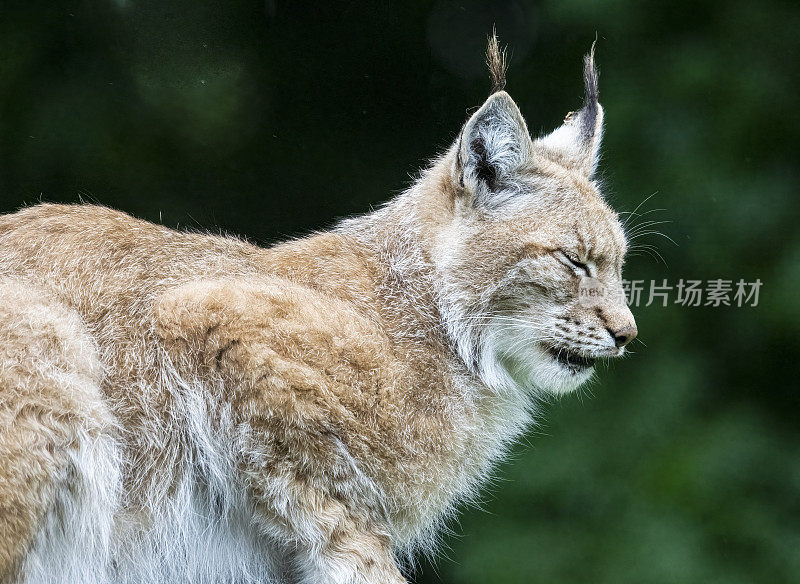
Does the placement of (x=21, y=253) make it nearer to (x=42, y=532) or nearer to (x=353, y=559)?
(x=42, y=532)

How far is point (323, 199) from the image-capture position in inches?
225

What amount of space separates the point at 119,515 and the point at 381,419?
38.3 inches

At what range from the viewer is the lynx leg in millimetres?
3027

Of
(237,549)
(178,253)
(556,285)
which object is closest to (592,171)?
(556,285)

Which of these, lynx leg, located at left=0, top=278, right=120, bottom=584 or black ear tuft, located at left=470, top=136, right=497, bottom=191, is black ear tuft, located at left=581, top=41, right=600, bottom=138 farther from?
lynx leg, located at left=0, top=278, right=120, bottom=584

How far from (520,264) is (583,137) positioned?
38.6 inches

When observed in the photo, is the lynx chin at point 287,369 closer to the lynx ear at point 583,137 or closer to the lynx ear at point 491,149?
the lynx ear at point 491,149

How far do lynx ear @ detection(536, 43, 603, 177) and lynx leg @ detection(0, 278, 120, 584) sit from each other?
2.21 metres

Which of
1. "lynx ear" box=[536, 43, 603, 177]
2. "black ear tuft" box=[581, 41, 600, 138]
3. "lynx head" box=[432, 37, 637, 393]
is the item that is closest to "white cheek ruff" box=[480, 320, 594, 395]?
"lynx head" box=[432, 37, 637, 393]

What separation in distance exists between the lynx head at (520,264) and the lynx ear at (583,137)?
31 cm

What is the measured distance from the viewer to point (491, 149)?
13.0 feet

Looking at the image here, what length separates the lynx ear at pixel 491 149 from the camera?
12.5 ft

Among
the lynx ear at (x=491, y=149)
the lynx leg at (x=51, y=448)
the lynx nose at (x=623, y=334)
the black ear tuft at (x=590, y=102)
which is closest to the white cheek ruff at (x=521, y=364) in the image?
the lynx nose at (x=623, y=334)

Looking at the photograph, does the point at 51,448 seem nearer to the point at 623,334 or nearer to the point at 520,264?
the point at 520,264
